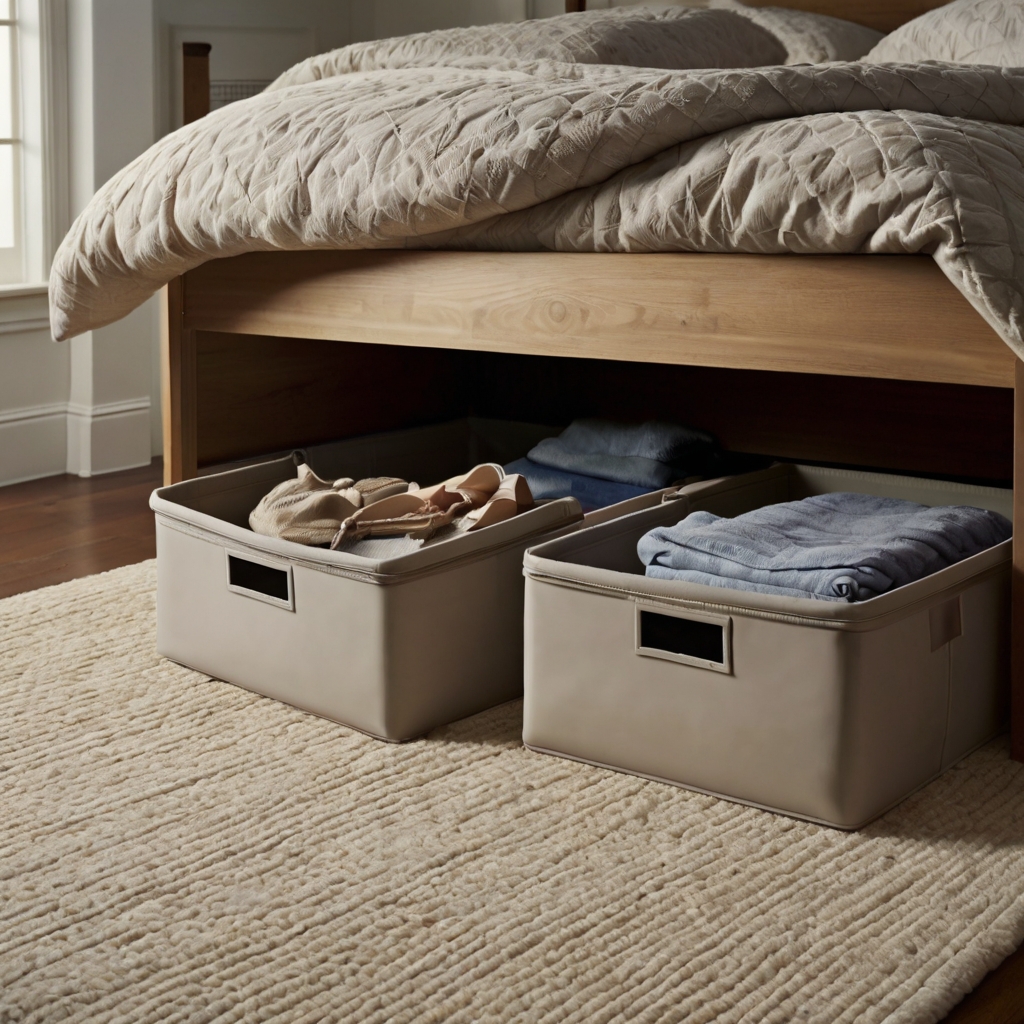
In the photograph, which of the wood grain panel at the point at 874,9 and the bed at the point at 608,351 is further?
the wood grain panel at the point at 874,9

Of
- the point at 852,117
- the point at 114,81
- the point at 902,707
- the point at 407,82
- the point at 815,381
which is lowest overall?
the point at 902,707

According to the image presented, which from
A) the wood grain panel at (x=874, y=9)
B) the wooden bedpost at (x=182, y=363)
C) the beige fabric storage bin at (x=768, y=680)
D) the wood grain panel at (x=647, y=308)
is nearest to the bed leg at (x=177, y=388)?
the wooden bedpost at (x=182, y=363)

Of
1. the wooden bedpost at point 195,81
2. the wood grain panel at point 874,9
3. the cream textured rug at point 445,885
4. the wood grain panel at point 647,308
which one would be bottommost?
the cream textured rug at point 445,885

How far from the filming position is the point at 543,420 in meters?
2.32

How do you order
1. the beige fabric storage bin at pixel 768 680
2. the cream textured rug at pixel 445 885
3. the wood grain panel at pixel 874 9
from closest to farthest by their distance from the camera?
the cream textured rug at pixel 445 885 → the beige fabric storage bin at pixel 768 680 → the wood grain panel at pixel 874 9

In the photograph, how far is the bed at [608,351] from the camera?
1225 millimetres

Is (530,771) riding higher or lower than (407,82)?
lower

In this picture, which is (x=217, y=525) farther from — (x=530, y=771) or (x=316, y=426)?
(x=316, y=426)

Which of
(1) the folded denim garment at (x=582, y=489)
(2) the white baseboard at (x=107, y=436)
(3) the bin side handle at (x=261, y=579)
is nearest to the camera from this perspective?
(3) the bin side handle at (x=261, y=579)

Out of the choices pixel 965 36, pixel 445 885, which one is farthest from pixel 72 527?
pixel 965 36

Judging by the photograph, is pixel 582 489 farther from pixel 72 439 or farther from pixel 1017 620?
pixel 72 439

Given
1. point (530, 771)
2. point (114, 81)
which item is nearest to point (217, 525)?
point (530, 771)

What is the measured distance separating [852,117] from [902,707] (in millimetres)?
569

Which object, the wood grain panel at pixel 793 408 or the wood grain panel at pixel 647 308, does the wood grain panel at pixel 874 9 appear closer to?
the wood grain panel at pixel 793 408
